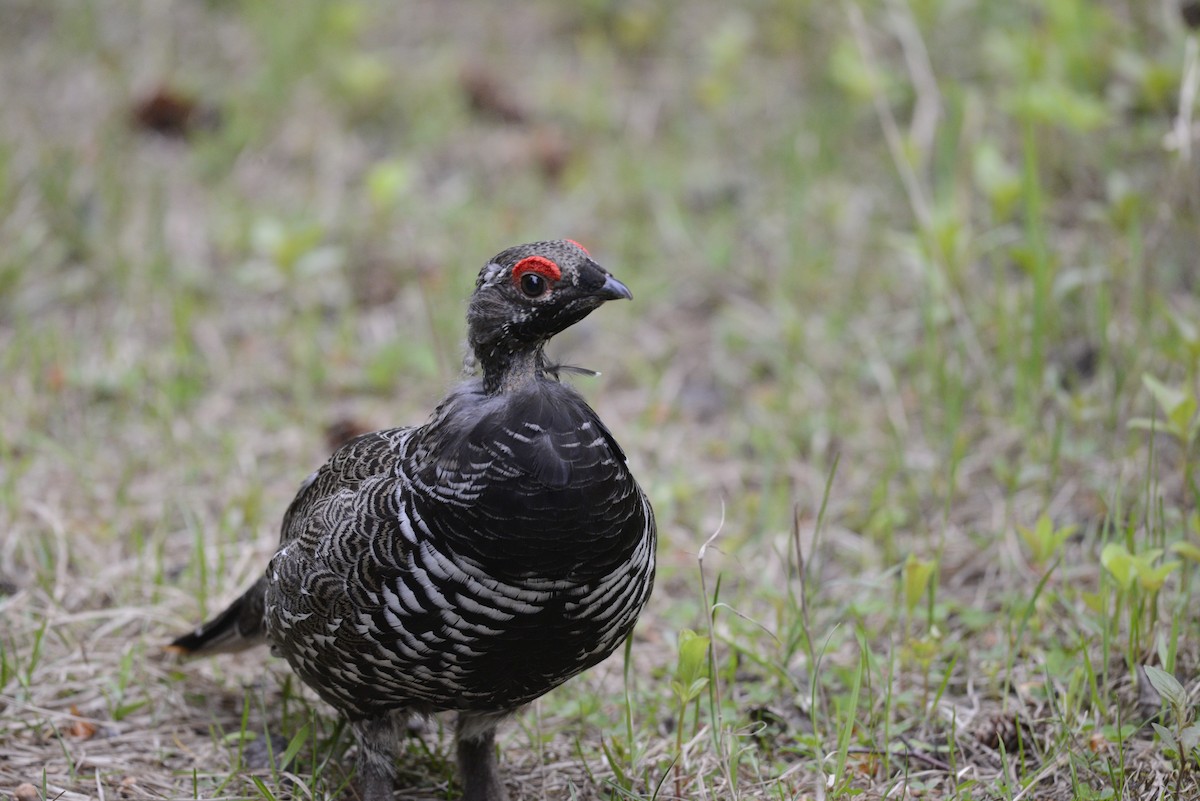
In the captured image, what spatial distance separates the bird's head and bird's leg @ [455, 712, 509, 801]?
3.53 ft

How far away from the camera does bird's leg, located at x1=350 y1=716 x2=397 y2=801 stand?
10.9ft

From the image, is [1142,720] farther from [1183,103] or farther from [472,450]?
[1183,103]

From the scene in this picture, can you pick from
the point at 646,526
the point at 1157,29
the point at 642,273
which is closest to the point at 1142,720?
the point at 646,526

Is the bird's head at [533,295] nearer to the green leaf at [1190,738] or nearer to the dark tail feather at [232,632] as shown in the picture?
the dark tail feather at [232,632]

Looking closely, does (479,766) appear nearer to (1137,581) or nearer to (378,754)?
(378,754)

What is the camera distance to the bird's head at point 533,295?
10.0ft

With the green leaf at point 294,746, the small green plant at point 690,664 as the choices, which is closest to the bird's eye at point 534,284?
the small green plant at point 690,664

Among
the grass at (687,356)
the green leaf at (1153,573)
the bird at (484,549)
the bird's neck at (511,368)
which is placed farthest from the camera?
the grass at (687,356)

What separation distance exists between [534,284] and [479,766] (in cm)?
142

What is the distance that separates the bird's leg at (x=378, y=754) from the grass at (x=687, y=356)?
0.75ft

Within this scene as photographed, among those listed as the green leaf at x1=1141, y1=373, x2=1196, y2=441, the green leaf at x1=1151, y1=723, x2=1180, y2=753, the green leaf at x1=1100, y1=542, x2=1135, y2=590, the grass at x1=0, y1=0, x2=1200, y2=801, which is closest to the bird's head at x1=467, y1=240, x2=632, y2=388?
the grass at x1=0, y1=0, x2=1200, y2=801

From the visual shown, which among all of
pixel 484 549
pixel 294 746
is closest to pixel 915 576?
pixel 484 549

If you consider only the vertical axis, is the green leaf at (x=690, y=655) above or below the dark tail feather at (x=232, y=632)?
below

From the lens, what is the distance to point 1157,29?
634cm
